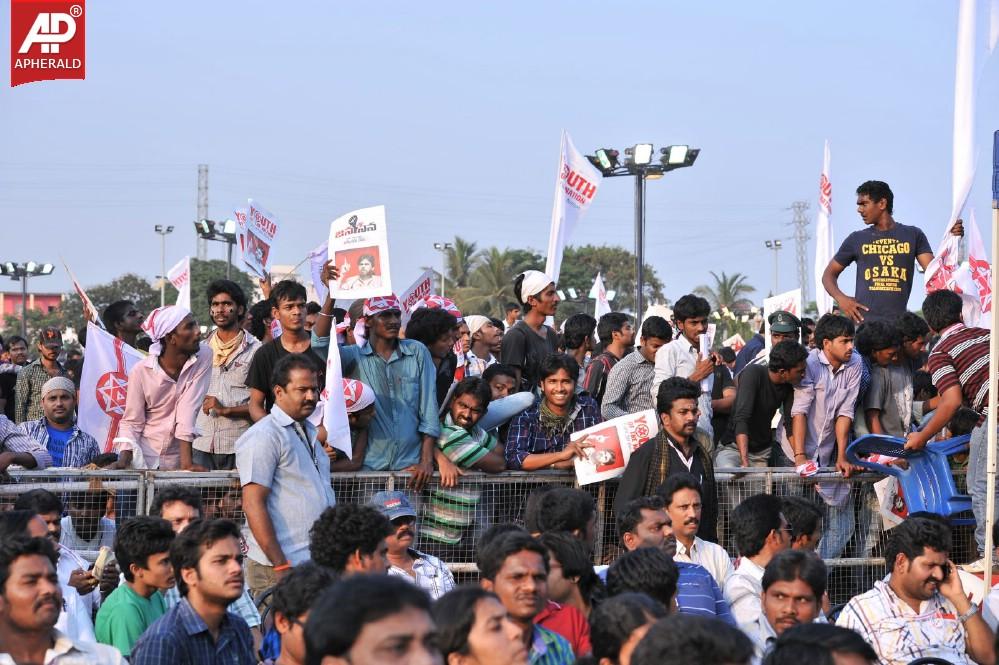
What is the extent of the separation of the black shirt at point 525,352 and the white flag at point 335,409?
2596 mm

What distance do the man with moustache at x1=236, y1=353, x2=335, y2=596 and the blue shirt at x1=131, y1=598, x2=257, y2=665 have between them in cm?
143

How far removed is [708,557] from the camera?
7.82m

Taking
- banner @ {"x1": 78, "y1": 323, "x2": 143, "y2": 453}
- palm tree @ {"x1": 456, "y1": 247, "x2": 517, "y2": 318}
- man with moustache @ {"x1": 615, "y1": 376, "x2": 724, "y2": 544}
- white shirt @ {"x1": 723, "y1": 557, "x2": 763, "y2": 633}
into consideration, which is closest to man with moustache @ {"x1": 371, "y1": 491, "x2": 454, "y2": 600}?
white shirt @ {"x1": 723, "y1": 557, "x2": 763, "y2": 633}

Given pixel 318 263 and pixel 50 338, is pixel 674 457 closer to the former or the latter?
pixel 318 263

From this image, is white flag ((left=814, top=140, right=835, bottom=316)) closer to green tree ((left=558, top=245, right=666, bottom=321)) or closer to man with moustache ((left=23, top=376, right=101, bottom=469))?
man with moustache ((left=23, top=376, right=101, bottom=469))

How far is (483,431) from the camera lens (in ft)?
29.7

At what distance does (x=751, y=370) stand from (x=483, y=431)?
2259 millimetres

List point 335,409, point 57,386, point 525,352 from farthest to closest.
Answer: point 525,352 → point 57,386 → point 335,409

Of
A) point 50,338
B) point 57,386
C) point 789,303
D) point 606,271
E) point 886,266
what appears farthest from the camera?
point 606,271

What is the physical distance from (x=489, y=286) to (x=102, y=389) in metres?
59.5

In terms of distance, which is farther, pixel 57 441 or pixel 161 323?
pixel 57 441

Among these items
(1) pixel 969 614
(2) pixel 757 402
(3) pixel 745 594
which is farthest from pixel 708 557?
(2) pixel 757 402

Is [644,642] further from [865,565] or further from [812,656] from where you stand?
[865,565]

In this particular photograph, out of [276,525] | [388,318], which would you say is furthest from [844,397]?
[276,525]
